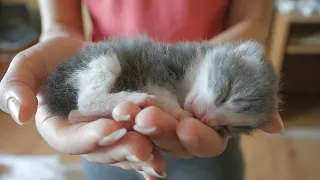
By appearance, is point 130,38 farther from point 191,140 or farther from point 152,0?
point 191,140

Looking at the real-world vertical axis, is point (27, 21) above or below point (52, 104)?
below

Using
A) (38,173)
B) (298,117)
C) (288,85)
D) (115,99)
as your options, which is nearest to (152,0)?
(115,99)

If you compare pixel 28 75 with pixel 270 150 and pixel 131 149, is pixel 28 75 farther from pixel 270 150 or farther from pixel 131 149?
pixel 270 150

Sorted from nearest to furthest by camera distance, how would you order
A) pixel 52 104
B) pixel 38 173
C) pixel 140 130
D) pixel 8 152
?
pixel 140 130 < pixel 52 104 < pixel 38 173 < pixel 8 152

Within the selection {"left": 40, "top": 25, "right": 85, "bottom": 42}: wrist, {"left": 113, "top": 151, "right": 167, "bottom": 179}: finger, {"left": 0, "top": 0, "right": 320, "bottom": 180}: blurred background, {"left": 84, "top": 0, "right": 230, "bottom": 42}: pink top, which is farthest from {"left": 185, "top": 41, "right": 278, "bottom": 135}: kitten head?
{"left": 0, "top": 0, "right": 320, "bottom": 180}: blurred background

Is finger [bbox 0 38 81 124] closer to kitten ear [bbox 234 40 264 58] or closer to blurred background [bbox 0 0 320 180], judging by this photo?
kitten ear [bbox 234 40 264 58]

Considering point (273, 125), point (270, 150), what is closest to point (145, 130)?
point (273, 125)
